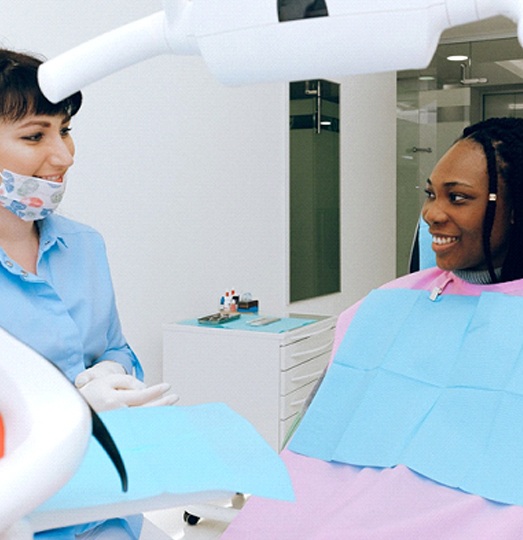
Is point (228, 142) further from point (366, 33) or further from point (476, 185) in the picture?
point (366, 33)

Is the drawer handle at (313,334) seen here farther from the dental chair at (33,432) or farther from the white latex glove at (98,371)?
the dental chair at (33,432)

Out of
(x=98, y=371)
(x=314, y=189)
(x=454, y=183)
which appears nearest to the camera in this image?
(x=98, y=371)

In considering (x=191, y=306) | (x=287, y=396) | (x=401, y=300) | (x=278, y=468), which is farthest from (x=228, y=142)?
(x=278, y=468)

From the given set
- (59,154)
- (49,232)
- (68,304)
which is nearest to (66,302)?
(68,304)

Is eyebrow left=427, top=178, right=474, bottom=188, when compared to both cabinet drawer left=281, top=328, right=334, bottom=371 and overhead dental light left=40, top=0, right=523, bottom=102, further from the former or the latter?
cabinet drawer left=281, top=328, right=334, bottom=371

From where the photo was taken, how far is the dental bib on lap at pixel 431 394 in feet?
4.60

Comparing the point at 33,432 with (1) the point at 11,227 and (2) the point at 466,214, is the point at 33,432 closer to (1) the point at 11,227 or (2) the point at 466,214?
(1) the point at 11,227

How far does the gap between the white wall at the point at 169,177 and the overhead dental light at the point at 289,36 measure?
2295mm

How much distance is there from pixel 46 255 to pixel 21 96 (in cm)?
26

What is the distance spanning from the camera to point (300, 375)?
3395mm

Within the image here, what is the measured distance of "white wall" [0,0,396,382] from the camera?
9.73 feet

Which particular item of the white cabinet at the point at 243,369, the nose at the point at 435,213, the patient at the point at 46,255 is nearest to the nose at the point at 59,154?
the patient at the point at 46,255

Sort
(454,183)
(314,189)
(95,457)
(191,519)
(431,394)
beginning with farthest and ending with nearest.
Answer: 1. (314,189)
2. (191,519)
3. (454,183)
4. (431,394)
5. (95,457)

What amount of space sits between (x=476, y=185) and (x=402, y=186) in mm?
4514
